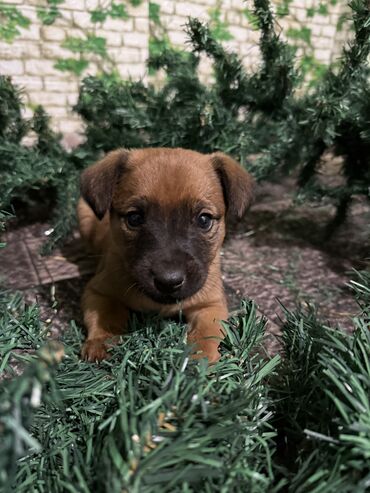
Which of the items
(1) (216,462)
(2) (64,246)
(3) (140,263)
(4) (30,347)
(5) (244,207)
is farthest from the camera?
(2) (64,246)

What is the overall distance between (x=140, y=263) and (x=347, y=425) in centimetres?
109

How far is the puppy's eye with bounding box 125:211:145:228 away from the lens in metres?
2.04

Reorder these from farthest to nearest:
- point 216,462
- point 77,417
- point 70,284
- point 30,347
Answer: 1. point 70,284
2. point 30,347
3. point 77,417
4. point 216,462

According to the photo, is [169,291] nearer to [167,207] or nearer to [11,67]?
[167,207]

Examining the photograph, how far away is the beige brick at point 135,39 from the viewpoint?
520 centimetres

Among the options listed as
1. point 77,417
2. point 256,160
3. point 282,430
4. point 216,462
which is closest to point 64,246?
point 256,160

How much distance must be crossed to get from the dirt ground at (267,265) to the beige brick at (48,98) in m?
2.38

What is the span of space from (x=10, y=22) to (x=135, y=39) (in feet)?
4.80

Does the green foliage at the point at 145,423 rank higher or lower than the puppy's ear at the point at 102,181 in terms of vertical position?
lower

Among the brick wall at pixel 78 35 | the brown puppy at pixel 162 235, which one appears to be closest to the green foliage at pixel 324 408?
the brown puppy at pixel 162 235

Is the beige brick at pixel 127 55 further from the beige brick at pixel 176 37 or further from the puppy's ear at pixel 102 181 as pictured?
the puppy's ear at pixel 102 181

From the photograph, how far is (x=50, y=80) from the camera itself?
16.6 feet

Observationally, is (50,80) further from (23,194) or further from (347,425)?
(347,425)

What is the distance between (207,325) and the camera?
6.48ft
